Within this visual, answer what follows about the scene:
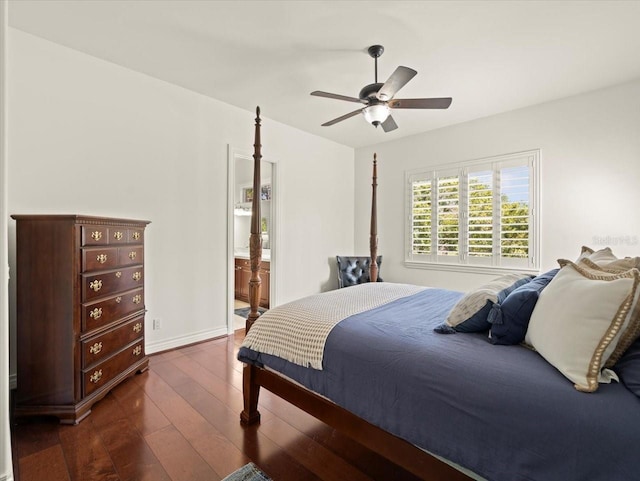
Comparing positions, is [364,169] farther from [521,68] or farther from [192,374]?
[192,374]

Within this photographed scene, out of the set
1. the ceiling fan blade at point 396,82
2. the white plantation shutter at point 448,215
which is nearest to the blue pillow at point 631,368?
the ceiling fan blade at point 396,82

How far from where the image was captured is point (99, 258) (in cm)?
230

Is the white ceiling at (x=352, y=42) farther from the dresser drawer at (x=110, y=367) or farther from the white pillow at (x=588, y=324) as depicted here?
the dresser drawer at (x=110, y=367)

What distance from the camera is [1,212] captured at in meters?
1.28

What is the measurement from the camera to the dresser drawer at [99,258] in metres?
2.19

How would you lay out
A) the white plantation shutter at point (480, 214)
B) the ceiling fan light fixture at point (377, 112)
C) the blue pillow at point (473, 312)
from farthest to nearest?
the white plantation shutter at point (480, 214) → the ceiling fan light fixture at point (377, 112) → the blue pillow at point (473, 312)

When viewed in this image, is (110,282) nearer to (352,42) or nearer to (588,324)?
(352,42)

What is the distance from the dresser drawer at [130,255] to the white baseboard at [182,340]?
3.22ft

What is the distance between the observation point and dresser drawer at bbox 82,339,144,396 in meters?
2.17

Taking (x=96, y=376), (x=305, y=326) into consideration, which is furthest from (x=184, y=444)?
(x=305, y=326)

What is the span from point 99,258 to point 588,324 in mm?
2760


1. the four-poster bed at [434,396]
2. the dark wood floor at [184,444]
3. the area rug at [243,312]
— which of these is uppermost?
the four-poster bed at [434,396]

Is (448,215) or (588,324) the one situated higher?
(448,215)

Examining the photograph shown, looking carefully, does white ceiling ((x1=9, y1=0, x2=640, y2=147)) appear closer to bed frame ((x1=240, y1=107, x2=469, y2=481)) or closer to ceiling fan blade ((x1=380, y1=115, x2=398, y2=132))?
ceiling fan blade ((x1=380, y1=115, x2=398, y2=132))
